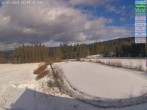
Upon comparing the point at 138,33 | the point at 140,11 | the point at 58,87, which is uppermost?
the point at 140,11

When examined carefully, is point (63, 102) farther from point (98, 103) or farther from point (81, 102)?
point (98, 103)

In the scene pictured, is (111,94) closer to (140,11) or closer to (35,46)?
(140,11)

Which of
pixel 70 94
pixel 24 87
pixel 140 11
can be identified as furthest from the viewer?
pixel 24 87

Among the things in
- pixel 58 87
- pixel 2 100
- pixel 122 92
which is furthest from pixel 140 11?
pixel 2 100

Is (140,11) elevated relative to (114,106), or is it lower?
elevated

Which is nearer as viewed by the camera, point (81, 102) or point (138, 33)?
point (81, 102)

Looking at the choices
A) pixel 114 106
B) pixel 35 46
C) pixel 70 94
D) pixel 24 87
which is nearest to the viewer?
pixel 114 106

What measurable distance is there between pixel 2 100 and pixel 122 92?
24.1 ft

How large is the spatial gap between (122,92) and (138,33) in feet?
13.0

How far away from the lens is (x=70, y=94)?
1686 centimetres

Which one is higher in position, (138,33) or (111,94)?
(138,33)

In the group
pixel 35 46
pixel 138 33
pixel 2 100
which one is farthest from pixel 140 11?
pixel 35 46

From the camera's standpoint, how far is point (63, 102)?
14742mm

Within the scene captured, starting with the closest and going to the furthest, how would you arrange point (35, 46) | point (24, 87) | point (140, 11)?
point (140, 11) → point (24, 87) → point (35, 46)
